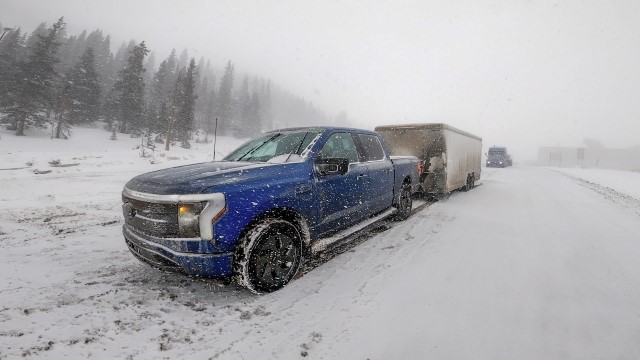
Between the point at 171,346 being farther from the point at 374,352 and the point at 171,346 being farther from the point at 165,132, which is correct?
the point at 165,132

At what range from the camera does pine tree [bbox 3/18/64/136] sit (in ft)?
114

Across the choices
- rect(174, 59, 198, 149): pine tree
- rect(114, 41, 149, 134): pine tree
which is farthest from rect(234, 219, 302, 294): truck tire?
rect(114, 41, 149, 134): pine tree

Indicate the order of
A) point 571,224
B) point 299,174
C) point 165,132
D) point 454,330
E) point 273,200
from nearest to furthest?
point 454,330 → point 273,200 → point 299,174 → point 571,224 → point 165,132

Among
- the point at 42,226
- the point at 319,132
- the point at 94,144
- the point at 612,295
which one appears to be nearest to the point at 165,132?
the point at 94,144

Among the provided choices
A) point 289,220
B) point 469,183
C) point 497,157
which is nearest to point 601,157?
point 497,157

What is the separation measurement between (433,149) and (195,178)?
25.7ft

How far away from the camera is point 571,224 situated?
659 cm

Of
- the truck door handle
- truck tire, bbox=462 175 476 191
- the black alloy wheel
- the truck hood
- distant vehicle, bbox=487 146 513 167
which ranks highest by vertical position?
distant vehicle, bbox=487 146 513 167

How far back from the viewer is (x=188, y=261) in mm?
2799

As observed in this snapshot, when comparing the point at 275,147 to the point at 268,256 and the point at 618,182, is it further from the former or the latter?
the point at 618,182

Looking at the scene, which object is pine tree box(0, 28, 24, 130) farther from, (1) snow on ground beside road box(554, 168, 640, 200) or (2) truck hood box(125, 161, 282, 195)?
(1) snow on ground beside road box(554, 168, 640, 200)

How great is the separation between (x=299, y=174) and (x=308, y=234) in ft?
2.39

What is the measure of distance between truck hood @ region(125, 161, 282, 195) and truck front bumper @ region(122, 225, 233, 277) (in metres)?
0.52

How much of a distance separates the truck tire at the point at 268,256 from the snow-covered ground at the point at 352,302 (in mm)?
181
